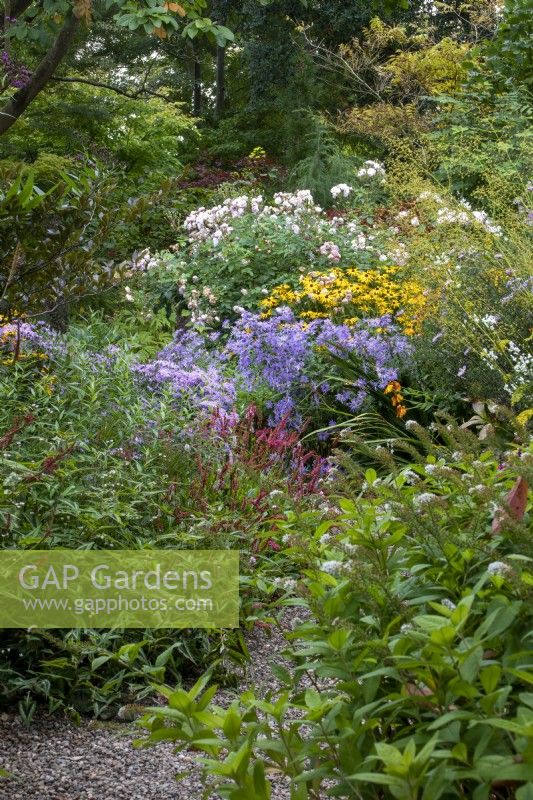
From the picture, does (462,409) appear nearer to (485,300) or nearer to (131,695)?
(485,300)

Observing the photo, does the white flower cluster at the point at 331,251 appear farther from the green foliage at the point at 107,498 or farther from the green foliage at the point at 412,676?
the green foliage at the point at 412,676

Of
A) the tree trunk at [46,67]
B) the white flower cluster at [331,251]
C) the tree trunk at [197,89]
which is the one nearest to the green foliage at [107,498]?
the tree trunk at [46,67]

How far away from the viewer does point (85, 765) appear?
8.32 ft

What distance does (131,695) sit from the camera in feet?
9.38

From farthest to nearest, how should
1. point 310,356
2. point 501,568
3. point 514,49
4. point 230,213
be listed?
point 230,213 < point 514,49 < point 310,356 < point 501,568

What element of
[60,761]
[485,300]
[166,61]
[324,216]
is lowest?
[60,761]

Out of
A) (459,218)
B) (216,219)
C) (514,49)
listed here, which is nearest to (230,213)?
(216,219)

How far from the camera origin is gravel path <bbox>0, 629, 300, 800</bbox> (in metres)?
2.40

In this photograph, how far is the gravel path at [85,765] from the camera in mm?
2402

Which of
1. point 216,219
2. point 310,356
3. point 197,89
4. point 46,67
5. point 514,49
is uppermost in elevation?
point 197,89

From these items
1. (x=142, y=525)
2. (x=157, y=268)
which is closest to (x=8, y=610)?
(x=142, y=525)

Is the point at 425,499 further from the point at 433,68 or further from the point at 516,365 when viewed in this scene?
the point at 433,68

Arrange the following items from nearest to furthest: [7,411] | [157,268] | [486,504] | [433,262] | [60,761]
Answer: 1. [486,504]
2. [60,761]
3. [7,411]
4. [433,262]
5. [157,268]

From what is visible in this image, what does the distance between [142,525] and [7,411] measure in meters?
0.82
